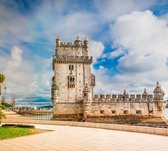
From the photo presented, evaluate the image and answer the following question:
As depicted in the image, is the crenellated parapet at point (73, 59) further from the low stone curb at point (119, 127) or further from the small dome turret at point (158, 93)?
the low stone curb at point (119, 127)

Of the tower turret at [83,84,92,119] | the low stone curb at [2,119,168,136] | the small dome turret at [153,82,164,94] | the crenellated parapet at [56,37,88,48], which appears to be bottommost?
the low stone curb at [2,119,168,136]

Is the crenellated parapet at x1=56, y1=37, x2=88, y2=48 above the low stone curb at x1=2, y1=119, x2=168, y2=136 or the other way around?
above

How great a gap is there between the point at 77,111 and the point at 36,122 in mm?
17379

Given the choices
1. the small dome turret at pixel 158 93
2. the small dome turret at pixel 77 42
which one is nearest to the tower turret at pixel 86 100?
the small dome turret at pixel 77 42

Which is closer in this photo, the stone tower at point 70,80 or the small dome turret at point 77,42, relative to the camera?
the stone tower at point 70,80

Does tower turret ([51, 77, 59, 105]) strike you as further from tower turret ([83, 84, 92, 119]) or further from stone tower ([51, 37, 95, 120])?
tower turret ([83, 84, 92, 119])

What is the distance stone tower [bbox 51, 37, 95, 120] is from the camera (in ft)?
160

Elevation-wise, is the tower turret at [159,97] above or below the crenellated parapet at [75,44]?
below

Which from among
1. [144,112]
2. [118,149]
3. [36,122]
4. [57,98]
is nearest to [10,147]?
[118,149]

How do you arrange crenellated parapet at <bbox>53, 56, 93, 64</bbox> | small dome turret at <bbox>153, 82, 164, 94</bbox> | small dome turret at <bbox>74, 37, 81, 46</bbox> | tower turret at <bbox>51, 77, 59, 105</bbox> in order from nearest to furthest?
tower turret at <bbox>51, 77, 59, 105</bbox>
crenellated parapet at <bbox>53, 56, 93, 64</bbox>
small dome turret at <bbox>153, 82, 164, 94</bbox>
small dome turret at <bbox>74, 37, 81, 46</bbox>

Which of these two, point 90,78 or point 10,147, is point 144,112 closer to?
point 90,78

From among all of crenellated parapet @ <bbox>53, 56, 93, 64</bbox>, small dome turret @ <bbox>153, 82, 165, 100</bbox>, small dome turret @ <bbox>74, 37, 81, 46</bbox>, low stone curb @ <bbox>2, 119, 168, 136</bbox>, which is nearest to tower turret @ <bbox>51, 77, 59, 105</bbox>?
crenellated parapet @ <bbox>53, 56, 93, 64</bbox>

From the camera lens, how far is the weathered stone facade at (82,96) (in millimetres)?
48656

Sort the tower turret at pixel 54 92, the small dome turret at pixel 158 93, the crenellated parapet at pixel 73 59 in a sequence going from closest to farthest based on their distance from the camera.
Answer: the tower turret at pixel 54 92 → the crenellated parapet at pixel 73 59 → the small dome turret at pixel 158 93
